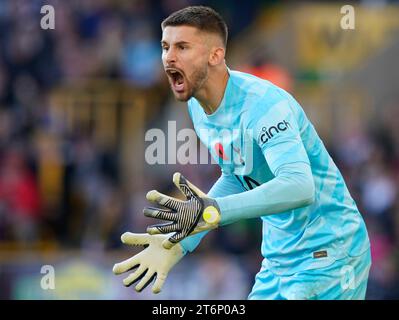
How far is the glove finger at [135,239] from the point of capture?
5.40 m

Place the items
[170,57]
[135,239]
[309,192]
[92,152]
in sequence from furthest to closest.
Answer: [92,152] < [135,239] < [170,57] < [309,192]

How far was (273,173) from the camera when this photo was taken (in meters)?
5.16

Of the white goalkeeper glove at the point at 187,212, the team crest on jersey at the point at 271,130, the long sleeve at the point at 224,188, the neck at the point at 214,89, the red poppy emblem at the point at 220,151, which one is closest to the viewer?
the white goalkeeper glove at the point at 187,212

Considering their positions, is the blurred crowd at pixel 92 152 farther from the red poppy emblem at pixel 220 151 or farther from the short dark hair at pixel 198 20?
the short dark hair at pixel 198 20

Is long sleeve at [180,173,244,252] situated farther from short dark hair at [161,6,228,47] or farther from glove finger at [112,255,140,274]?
short dark hair at [161,6,228,47]

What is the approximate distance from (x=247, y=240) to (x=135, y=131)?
9.34 feet

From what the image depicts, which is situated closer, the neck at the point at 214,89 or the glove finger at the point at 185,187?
the glove finger at the point at 185,187

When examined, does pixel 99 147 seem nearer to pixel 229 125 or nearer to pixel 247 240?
pixel 247 240

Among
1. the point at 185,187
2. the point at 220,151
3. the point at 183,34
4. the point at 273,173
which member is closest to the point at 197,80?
the point at 183,34

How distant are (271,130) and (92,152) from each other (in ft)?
25.4

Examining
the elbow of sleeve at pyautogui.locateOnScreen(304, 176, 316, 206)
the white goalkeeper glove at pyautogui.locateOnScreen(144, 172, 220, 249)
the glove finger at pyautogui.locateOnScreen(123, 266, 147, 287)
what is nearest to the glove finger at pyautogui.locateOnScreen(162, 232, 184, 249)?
the white goalkeeper glove at pyautogui.locateOnScreen(144, 172, 220, 249)

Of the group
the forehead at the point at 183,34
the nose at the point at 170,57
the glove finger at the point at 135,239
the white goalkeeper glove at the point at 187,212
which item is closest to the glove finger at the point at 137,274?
the glove finger at the point at 135,239

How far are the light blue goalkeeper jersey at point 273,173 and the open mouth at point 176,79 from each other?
0.82 feet

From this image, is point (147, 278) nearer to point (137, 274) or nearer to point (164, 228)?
point (137, 274)
